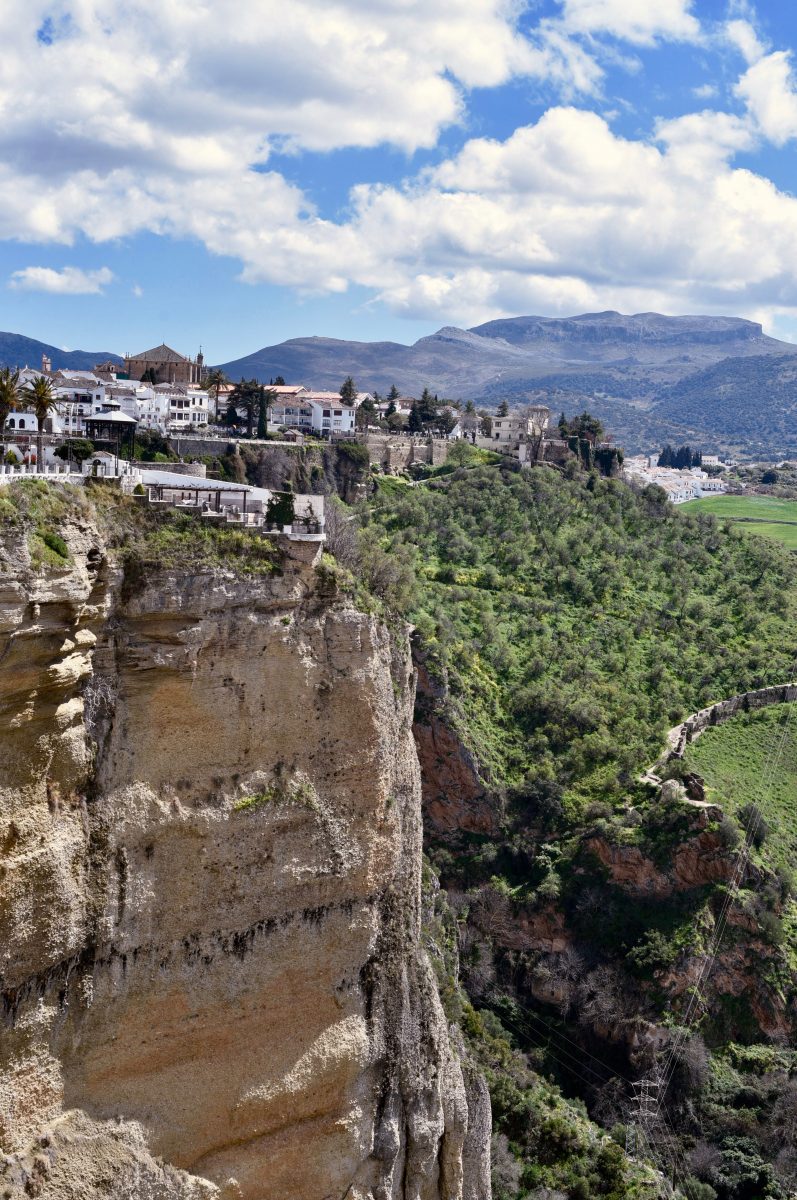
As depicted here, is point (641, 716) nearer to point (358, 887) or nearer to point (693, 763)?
point (693, 763)

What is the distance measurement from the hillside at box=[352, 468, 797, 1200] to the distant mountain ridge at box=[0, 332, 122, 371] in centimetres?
8106

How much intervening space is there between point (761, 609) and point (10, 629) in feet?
136

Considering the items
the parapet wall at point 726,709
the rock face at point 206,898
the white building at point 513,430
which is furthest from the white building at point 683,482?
the rock face at point 206,898

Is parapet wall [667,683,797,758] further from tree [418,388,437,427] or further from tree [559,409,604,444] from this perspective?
tree [418,388,437,427]

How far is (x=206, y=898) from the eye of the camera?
19125mm

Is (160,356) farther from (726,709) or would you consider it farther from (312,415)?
(726,709)

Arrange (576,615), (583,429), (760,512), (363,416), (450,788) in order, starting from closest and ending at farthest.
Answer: (450,788)
(576,615)
(363,416)
(583,429)
(760,512)

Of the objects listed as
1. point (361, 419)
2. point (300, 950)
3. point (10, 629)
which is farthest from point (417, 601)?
point (10, 629)

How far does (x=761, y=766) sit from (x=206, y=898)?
2808 centimetres

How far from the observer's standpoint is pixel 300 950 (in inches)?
803

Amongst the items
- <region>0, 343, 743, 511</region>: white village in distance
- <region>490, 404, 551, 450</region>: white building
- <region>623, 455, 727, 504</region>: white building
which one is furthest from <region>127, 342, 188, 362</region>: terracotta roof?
<region>623, 455, 727, 504</region>: white building

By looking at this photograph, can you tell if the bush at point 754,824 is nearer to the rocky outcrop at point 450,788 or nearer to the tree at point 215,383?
the rocky outcrop at point 450,788

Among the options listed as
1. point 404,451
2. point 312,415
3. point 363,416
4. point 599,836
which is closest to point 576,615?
point 599,836

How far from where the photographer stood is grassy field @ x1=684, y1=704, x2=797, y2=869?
1513 inches
